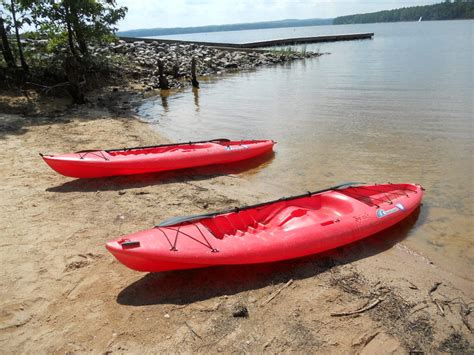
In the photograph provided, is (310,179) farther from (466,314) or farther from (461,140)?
(461,140)

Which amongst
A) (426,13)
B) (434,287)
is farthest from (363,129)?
(426,13)

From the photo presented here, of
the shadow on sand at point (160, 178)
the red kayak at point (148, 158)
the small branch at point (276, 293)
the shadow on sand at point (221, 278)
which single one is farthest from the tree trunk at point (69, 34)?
the small branch at point (276, 293)

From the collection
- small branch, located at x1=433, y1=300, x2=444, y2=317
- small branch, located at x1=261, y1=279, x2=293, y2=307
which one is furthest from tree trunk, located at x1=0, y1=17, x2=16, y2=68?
small branch, located at x1=433, y1=300, x2=444, y2=317

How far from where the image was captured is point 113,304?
370 cm

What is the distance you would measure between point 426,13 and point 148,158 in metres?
157

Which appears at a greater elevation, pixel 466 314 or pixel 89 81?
pixel 89 81

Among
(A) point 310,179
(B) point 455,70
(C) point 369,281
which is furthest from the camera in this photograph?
(B) point 455,70

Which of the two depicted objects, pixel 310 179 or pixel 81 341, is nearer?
pixel 81 341

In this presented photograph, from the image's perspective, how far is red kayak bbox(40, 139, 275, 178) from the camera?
22.0ft

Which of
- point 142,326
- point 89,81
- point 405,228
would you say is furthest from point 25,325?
point 89,81

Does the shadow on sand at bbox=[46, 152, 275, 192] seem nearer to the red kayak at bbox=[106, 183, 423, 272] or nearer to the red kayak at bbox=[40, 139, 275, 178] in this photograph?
the red kayak at bbox=[40, 139, 275, 178]

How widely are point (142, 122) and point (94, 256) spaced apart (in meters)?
7.92

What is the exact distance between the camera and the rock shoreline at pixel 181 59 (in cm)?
1947

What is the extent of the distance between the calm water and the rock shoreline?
2.37 m
